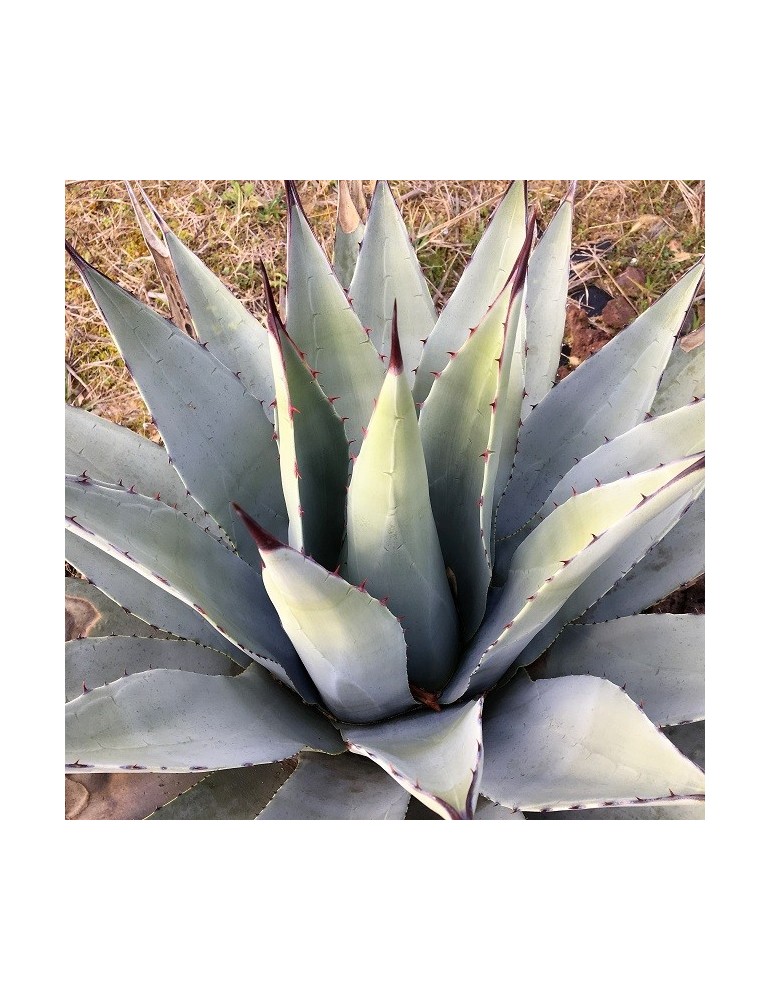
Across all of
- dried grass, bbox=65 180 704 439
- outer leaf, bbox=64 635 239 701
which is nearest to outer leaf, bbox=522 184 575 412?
dried grass, bbox=65 180 704 439

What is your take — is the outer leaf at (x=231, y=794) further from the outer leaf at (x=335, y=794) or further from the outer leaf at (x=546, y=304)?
the outer leaf at (x=546, y=304)

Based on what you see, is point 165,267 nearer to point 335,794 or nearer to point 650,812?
point 335,794

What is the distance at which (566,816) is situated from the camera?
43.0 inches

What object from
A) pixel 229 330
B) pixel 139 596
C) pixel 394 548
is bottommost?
pixel 139 596

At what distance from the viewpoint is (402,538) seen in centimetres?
87

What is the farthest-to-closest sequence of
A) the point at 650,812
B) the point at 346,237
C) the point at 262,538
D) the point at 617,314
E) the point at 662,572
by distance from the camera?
1. the point at 617,314
2. the point at 346,237
3. the point at 662,572
4. the point at 650,812
5. the point at 262,538

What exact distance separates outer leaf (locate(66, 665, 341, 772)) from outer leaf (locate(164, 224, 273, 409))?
1.33 ft

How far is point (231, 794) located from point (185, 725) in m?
0.25

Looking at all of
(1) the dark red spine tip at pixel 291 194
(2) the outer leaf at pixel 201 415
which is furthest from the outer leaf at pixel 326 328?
(2) the outer leaf at pixel 201 415

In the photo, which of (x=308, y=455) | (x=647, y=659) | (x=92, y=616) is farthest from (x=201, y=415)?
(x=647, y=659)

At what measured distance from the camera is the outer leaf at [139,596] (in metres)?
1.05

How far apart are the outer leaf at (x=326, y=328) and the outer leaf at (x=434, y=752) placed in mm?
357

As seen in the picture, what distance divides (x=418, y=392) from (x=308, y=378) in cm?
23

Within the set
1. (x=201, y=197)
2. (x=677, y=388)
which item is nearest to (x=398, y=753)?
(x=677, y=388)
